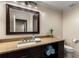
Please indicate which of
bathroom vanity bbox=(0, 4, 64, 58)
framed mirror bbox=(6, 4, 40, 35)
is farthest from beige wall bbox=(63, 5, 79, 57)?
framed mirror bbox=(6, 4, 40, 35)

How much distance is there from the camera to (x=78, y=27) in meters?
3.59

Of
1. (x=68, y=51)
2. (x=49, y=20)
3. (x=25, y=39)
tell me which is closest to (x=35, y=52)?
(x=25, y=39)

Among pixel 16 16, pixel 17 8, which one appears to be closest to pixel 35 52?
pixel 16 16

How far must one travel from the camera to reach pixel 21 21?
2.64 m

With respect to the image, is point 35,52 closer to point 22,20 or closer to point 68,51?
point 22,20

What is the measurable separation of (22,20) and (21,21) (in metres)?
0.04

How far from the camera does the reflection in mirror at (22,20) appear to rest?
8.01ft

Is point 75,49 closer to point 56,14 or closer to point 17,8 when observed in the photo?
point 56,14

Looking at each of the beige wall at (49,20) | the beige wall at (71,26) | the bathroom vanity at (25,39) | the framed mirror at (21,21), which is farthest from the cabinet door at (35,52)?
the beige wall at (71,26)

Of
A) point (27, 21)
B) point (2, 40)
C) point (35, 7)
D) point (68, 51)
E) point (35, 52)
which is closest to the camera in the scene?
point (35, 52)

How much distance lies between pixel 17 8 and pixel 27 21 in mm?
445

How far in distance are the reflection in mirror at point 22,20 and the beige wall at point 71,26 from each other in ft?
4.72

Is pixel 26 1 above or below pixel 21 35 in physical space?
above

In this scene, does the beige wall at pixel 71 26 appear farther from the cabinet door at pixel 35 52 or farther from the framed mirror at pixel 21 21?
the cabinet door at pixel 35 52
